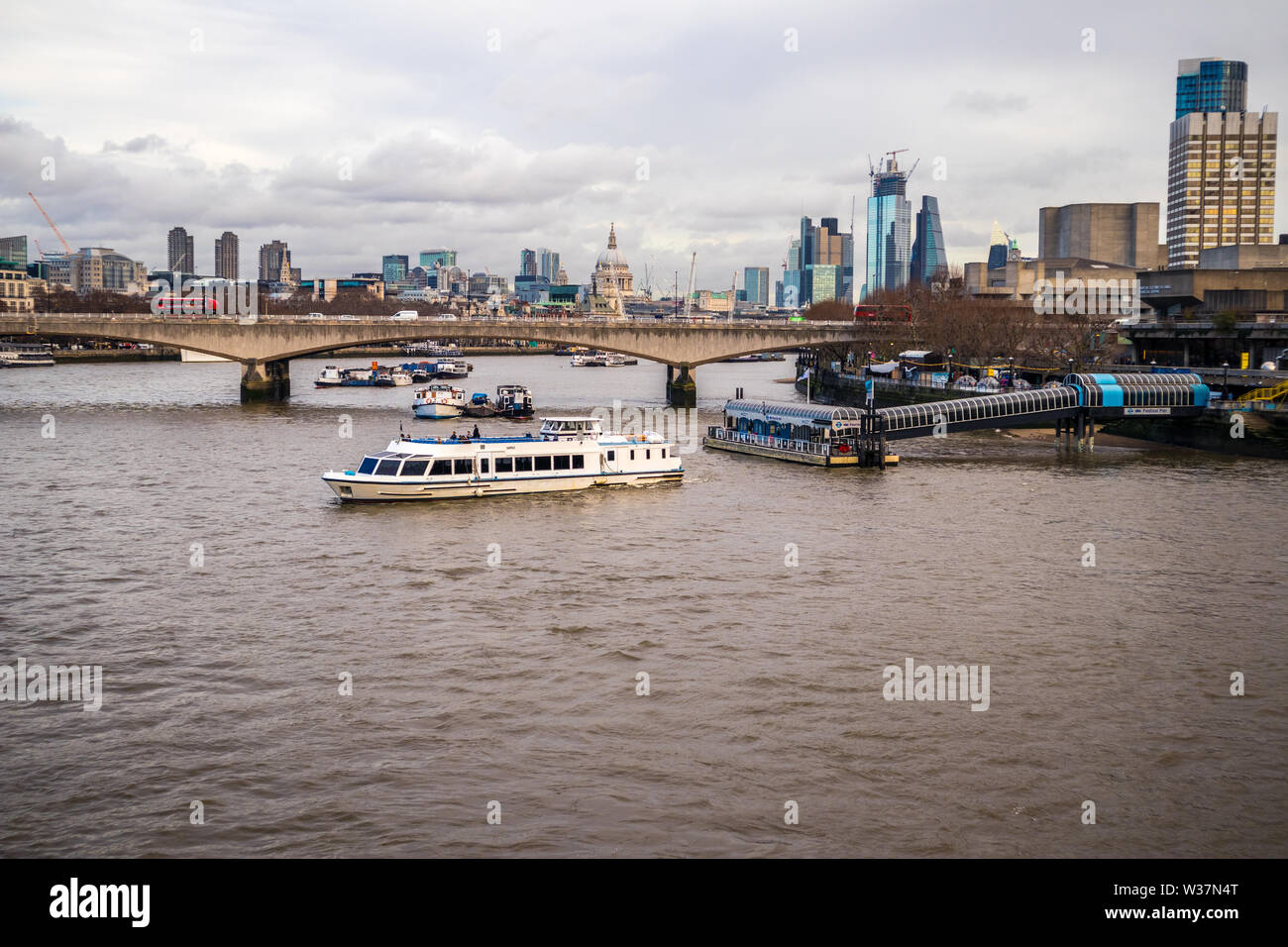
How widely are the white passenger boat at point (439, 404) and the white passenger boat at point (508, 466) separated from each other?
25.7 m

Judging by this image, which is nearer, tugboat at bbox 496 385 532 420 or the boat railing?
the boat railing

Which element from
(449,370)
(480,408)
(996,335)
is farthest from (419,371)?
(996,335)

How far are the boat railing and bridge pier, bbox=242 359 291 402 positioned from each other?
118ft

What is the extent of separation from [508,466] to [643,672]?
1994 cm

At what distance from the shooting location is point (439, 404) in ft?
228

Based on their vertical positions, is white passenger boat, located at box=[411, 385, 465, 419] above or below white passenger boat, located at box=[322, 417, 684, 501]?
above

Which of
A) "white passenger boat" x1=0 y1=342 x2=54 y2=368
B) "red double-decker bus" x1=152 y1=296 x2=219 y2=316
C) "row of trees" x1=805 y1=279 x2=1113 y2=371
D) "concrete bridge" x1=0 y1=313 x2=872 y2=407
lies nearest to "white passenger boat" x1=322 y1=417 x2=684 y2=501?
"concrete bridge" x1=0 y1=313 x2=872 y2=407

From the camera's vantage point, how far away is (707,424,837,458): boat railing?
4803 cm

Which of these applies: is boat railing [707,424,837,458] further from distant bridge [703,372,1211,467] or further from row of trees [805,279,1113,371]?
row of trees [805,279,1113,371]

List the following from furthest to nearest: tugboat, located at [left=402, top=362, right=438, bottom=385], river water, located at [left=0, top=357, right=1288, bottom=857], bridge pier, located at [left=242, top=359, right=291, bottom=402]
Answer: tugboat, located at [left=402, top=362, right=438, bottom=385] < bridge pier, located at [left=242, top=359, right=291, bottom=402] < river water, located at [left=0, top=357, right=1288, bottom=857]

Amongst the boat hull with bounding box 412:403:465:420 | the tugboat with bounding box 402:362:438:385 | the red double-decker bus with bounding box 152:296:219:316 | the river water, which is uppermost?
the red double-decker bus with bounding box 152:296:219:316

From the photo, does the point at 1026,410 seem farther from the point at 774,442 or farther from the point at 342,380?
the point at 342,380

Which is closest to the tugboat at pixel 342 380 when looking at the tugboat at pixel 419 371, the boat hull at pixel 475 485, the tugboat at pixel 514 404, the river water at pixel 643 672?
the tugboat at pixel 419 371

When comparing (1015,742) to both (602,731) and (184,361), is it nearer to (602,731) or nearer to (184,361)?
(602,731)
